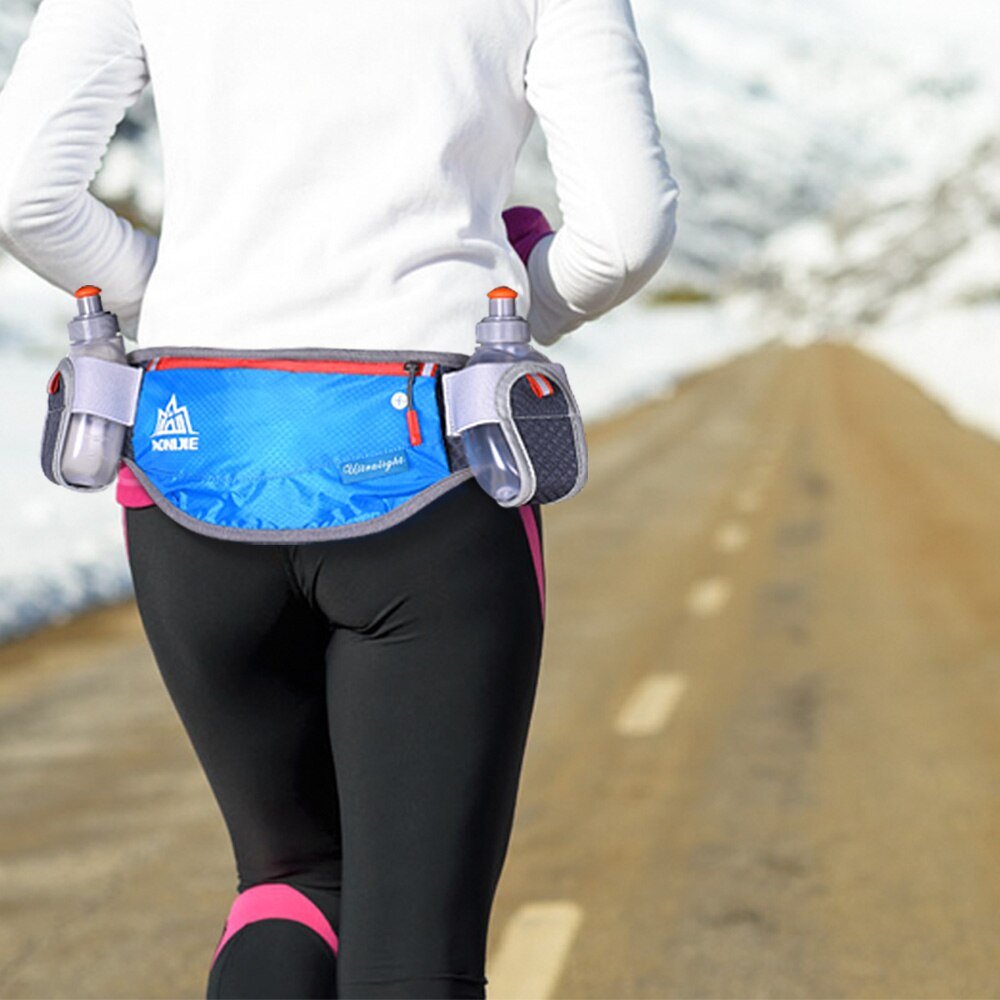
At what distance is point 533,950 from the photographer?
368 centimetres

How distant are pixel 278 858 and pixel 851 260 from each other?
168243 millimetres

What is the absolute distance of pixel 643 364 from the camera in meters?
38.2

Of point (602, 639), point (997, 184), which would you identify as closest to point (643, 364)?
point (602, 639)

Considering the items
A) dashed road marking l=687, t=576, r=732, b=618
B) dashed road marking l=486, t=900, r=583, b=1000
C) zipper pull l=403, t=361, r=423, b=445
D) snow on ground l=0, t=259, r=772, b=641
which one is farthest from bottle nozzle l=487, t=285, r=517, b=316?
dashed road marking l=687, t=576, r=732, b=618

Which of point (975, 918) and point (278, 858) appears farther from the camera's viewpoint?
point (975, 918)

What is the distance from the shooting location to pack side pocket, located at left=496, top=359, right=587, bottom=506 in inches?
58.7

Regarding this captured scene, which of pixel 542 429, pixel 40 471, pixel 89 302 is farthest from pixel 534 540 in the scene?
pixel 40 471

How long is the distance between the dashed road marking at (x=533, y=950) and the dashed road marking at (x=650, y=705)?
1809 millimetres

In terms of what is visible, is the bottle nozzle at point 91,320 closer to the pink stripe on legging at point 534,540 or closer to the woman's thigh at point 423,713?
the woman's thigh at point 423,713

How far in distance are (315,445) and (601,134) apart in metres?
0.43

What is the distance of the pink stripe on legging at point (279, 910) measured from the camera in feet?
5.31

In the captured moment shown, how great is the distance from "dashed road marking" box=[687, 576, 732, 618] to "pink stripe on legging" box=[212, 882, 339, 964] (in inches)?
258

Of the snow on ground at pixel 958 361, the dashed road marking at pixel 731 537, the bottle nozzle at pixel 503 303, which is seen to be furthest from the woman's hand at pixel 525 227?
the snow on ground at pixel 958 361

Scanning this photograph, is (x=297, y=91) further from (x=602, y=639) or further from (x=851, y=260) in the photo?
(x=851, y=260)
